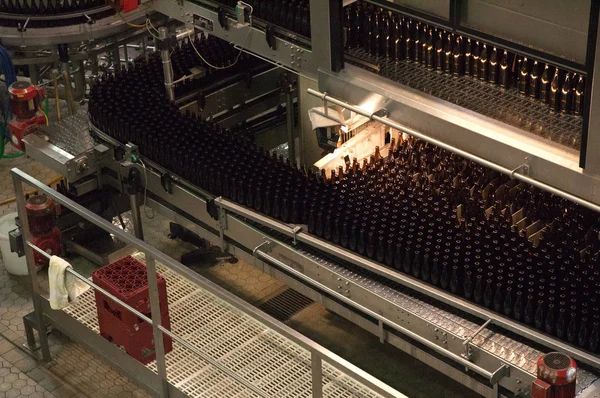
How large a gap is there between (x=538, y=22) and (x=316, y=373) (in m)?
2.24

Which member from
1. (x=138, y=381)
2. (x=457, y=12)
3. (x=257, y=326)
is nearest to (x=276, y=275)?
(x=257, y=326)

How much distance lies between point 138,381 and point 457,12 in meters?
2.92

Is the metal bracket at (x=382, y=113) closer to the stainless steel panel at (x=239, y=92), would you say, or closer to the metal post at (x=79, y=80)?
the stainless steel panel at (x=239, y=92)

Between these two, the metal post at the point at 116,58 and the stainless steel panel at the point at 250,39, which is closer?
the stainless steel panel at the point at 250,39

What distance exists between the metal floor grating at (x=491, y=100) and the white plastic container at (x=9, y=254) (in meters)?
3.11

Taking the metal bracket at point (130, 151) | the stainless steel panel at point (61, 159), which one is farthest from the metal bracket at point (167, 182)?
the stainless steel panel at point (61, 159)

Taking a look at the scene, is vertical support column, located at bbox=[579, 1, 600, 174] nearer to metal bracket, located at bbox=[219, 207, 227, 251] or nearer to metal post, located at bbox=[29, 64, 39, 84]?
metal bracket, located at bbox=[219, 207, 227, 251]

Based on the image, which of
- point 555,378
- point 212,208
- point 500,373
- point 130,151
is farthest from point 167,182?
point 555,378

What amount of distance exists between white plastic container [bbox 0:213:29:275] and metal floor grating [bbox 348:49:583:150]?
3115 millimetres

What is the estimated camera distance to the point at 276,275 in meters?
7.82

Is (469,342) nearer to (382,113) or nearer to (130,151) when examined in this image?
(382,113)

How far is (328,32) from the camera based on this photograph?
720cm

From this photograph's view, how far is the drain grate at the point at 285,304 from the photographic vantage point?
8.40 m

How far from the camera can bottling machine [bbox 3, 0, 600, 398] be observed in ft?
20.8
